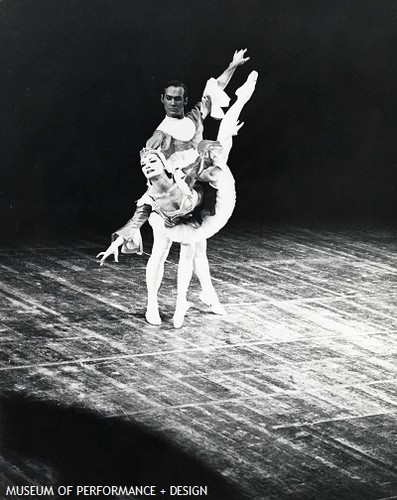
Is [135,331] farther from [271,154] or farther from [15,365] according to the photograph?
[271,154]

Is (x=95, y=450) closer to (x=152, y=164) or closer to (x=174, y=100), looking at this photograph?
(x=152, y=164)

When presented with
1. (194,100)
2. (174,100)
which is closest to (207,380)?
(174,100)

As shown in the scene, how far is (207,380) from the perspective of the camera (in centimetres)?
519

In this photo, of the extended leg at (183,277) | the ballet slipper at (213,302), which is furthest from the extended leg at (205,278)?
the extended leg at (183,277)

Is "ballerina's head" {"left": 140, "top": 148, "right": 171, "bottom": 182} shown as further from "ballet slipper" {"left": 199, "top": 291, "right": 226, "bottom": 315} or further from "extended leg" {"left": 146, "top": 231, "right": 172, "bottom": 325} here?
"ballet slipper" {"left": 199, "top": 291, "right": 226, "bottom": 315}

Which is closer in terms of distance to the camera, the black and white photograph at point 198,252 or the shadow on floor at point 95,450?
the shadow on floor at point 95,450

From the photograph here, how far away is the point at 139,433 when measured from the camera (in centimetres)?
454

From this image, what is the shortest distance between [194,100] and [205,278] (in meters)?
3.72

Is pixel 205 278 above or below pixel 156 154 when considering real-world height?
below

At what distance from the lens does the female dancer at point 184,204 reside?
5.78 metres

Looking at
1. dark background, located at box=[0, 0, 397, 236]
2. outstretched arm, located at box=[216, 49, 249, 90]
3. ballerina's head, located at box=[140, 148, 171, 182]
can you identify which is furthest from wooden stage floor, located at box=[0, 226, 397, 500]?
dark background, located at box=[0, 0, 397, 236]

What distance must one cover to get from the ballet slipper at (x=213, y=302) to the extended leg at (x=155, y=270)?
298 millimetres

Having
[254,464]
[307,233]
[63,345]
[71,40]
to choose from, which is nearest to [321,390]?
[254,464]

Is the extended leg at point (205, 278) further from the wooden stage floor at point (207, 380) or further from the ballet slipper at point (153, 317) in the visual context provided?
the ballet slipper at point (153, 317)
